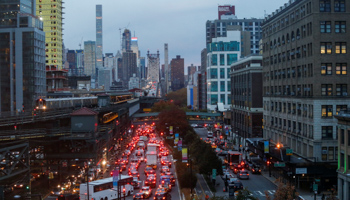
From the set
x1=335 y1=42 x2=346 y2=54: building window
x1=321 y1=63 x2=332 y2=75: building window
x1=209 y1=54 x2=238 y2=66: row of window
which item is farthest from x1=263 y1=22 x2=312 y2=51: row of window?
x1=209 y1=54 x2=238 y2=66: row of window

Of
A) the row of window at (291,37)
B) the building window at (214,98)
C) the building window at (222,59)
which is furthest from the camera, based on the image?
the building window at (214,98)

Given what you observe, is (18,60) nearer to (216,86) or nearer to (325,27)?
(216,86)

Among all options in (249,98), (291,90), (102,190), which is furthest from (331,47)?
(249,98)

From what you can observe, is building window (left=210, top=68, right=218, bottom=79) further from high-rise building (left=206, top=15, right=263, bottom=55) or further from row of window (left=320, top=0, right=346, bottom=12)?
row of window (left=320, top=0, right=346, bottom=12)

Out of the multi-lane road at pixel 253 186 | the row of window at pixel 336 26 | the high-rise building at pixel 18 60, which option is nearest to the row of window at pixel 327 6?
the row of window at pixel 336 26

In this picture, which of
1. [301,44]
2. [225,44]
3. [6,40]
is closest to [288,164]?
[301,44]

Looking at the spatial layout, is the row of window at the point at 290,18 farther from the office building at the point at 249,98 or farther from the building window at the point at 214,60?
the building window at the point at 214,60

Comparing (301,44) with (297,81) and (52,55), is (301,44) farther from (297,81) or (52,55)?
(52,55)
